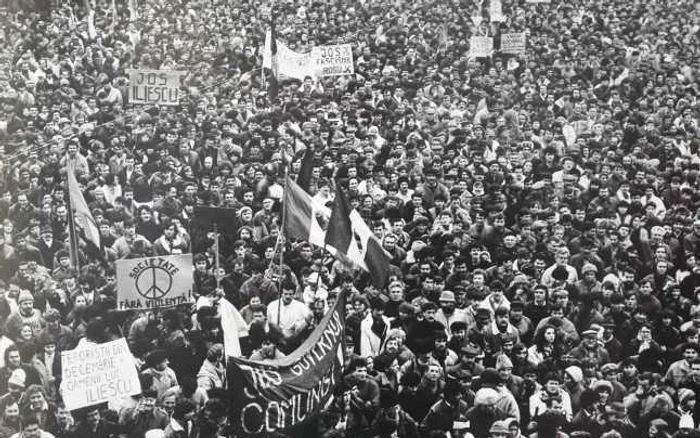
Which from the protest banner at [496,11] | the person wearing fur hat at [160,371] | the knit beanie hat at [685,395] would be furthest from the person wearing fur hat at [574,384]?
the protest banner at [496,11]

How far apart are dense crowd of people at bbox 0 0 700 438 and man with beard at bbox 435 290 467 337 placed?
2 cm

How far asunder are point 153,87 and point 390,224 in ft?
16.3

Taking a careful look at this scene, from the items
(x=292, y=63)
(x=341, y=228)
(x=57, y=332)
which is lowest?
(x=57, y=332)

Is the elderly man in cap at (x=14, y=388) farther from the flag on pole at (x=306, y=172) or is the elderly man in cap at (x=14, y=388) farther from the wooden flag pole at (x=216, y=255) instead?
the flag on pole at (x=306, y=172)

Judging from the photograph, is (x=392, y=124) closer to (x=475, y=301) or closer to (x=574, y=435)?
(x=475, y=301)

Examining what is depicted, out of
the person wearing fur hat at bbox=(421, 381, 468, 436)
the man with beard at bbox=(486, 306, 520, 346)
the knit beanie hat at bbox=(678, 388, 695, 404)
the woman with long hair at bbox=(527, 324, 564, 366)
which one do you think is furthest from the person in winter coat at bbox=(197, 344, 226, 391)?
the knit beanie hat at bbox=(678, 388, 695, 404)

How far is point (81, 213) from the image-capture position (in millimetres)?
11594

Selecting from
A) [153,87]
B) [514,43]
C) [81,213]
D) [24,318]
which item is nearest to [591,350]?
[24,318]

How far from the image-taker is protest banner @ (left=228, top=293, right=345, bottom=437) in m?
7.77

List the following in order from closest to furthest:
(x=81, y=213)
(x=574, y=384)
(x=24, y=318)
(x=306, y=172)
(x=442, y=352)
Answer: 1. (x=574, y=384)
2. (x=442, y=352)
3. (x=24, y=318)
4. (x=81, y=213)
5. (x=306, y=172)

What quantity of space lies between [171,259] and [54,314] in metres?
1.25

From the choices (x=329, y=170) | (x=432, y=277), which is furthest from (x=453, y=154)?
(x=432, y=277)

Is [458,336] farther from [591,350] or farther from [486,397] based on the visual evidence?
[591,350]

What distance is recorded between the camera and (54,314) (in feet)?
33.7
